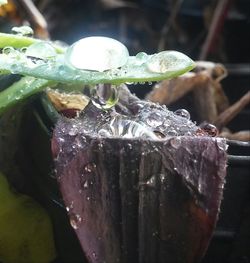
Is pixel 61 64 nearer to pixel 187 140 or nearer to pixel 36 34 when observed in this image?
pixel 187 140

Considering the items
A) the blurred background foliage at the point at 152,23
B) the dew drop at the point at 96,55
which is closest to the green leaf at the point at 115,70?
the dew drop at the point at 96,55

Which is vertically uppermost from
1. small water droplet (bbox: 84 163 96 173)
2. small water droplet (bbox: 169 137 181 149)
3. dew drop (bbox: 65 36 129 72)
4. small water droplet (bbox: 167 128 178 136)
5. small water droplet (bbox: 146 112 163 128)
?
dew drop (bbox: 65 36 129 72)

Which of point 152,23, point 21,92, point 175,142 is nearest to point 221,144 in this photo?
point 175,142

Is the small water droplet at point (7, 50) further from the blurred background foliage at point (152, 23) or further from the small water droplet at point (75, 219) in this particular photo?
the blurred background foliage at point (152, 23)

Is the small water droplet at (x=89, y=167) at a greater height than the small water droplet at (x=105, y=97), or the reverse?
the small water droplet at (x=105, y=97)

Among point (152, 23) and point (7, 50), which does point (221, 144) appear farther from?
point (152, 23)

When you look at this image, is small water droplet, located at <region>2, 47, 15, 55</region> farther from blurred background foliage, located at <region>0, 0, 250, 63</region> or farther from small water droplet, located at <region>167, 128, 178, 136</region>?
blurred background foliage, located at <region>0, 0, 250, 63</region>

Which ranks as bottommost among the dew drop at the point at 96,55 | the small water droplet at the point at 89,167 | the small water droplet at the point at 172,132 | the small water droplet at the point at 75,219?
the small water droplet at the point at 75,219

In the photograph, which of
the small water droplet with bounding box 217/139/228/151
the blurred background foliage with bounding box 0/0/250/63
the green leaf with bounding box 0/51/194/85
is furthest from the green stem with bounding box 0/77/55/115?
the blurred background foliage with bounding box 0/0/250/63

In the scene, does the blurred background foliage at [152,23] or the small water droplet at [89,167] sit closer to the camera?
the small water droplet at [89,167]
